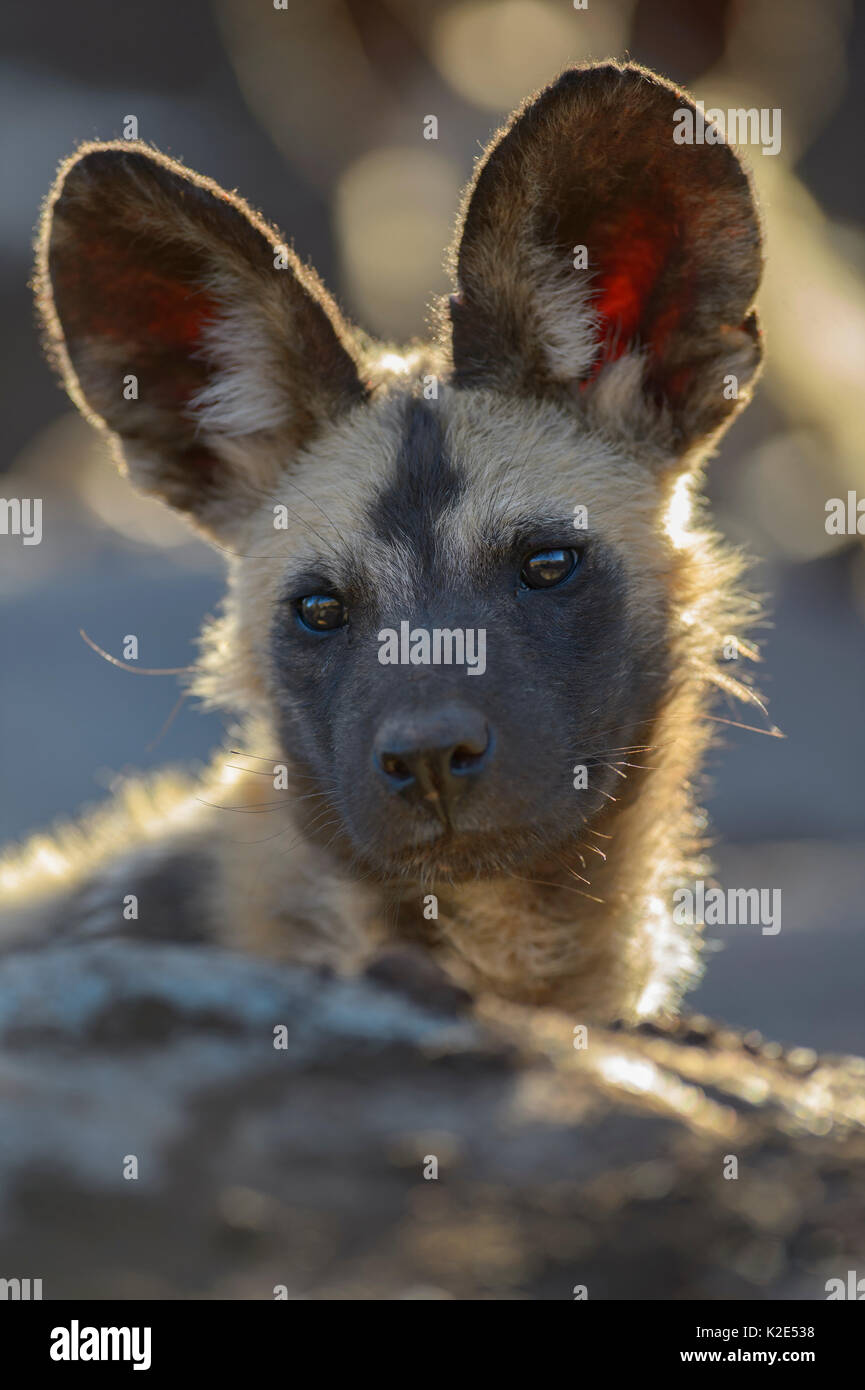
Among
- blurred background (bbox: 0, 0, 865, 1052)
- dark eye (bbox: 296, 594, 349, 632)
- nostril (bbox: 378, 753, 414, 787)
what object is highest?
blurred background (bbox: 0, 0, 865, 1052)

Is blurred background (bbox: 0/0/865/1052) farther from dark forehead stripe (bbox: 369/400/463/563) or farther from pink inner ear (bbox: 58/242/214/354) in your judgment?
dark forehead stripe (bbox: 369/400/463/563)

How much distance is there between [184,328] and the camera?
4465mm

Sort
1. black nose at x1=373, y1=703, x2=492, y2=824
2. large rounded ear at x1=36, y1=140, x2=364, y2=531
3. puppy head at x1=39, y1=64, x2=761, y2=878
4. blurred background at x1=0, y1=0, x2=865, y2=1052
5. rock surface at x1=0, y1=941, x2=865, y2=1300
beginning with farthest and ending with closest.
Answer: blurred background at x1=0, y1=0, x2=865, y2=1052
large rounded ear at x1=36, y1=140, x2=364, y2=531
puppy head at x1=39, y1=64, x2=761, y2=878
black nose at x1=373, y1=703, x2=492, y2=824
rock surface at x1=0, y1=941, x2=865, y2=1300

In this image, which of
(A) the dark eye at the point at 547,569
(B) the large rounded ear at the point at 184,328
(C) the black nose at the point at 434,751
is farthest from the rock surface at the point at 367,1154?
(B) the large rounded ear at the point at 184,328

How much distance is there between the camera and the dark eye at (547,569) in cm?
391

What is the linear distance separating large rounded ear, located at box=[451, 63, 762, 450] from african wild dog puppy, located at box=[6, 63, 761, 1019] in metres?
0.01

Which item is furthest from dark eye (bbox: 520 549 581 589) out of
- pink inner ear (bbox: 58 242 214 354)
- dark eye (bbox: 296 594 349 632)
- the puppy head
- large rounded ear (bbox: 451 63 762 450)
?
pink inner ear (bbox: 58 242 214 354)

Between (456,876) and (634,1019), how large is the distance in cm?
100

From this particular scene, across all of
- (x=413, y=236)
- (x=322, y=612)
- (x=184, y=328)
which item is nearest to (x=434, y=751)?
(x=322, y=612)

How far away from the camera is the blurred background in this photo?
447 inches

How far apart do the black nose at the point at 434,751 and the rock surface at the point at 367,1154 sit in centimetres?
84

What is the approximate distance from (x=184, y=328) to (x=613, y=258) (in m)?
1.47

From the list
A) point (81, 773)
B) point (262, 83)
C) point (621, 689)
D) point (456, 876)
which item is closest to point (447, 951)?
point (456, 876)
